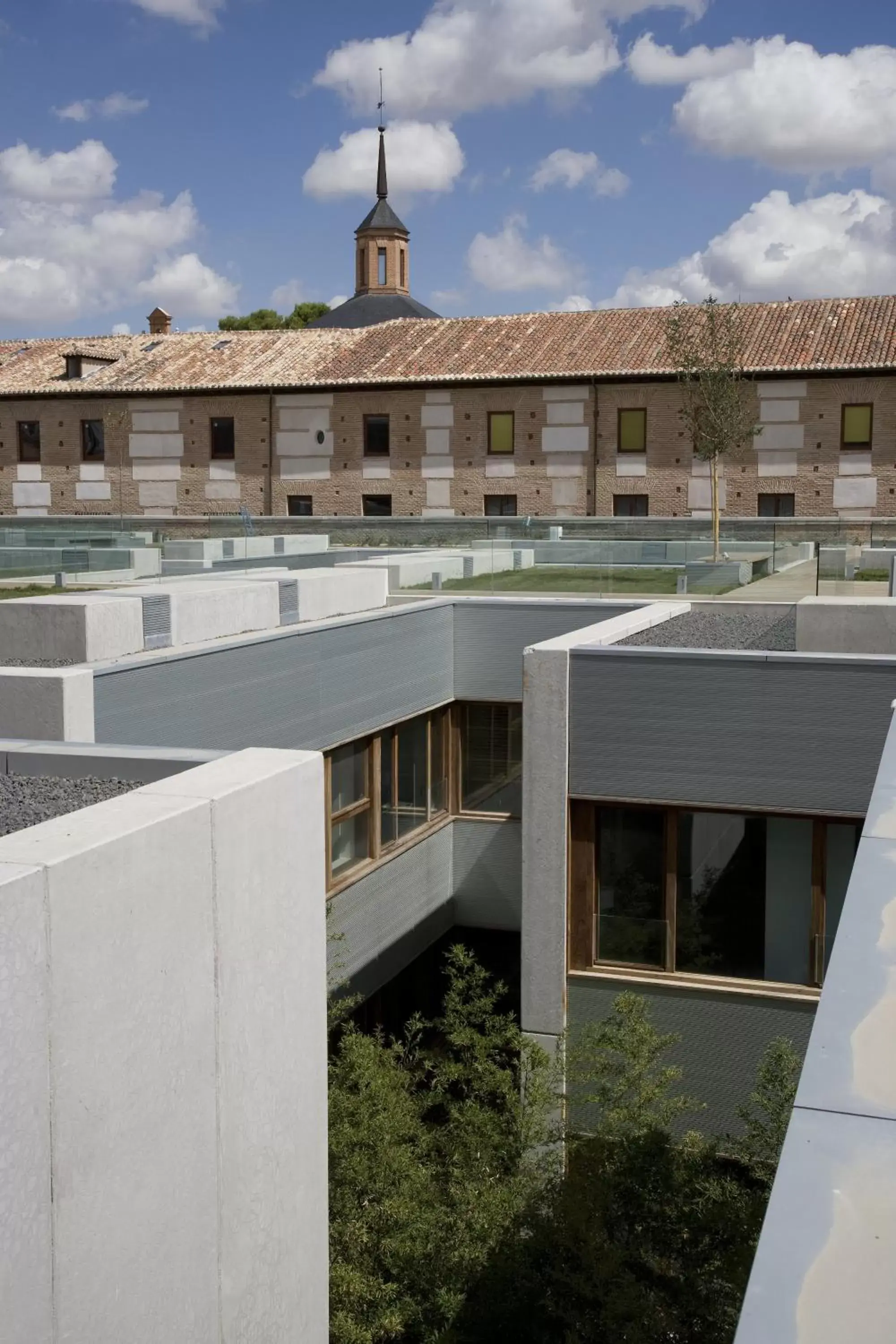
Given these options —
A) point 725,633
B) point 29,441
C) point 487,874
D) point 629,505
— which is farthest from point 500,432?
point 725,633

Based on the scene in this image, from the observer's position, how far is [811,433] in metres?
37.4

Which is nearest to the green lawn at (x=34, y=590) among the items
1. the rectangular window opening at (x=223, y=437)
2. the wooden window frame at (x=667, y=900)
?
the wooden window frame at (x=667, y=900)

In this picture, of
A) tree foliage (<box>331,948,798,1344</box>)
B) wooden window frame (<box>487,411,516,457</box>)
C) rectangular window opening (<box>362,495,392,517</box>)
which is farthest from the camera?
rectangular window opening (<box>362,495,392,517</box>)

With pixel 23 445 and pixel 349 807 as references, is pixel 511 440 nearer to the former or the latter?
pixel 23 445

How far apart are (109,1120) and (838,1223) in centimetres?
339

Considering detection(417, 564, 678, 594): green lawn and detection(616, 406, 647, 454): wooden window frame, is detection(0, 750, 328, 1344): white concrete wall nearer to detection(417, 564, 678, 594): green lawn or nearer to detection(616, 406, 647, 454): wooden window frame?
detection(417, 564, 678, 594): green lawn

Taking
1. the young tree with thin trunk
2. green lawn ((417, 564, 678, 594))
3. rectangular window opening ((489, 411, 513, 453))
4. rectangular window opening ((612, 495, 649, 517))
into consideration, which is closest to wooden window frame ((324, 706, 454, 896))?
green lawn ((417, 564, 678, 594))

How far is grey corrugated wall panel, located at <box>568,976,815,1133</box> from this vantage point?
10.8m

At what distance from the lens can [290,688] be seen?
12.4 metres

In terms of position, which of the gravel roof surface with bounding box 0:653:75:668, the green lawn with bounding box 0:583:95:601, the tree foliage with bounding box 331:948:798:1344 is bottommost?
the tree foliage with bounding box 331:948:798:1344

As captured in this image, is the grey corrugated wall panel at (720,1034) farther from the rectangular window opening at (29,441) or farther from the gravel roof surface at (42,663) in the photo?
the rectangular window opening at (29,441)

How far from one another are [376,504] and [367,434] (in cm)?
210

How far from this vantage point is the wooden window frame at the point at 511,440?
39.8 metres

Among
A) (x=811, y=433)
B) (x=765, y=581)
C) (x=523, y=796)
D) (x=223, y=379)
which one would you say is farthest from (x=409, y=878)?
(x=223, y=379)
